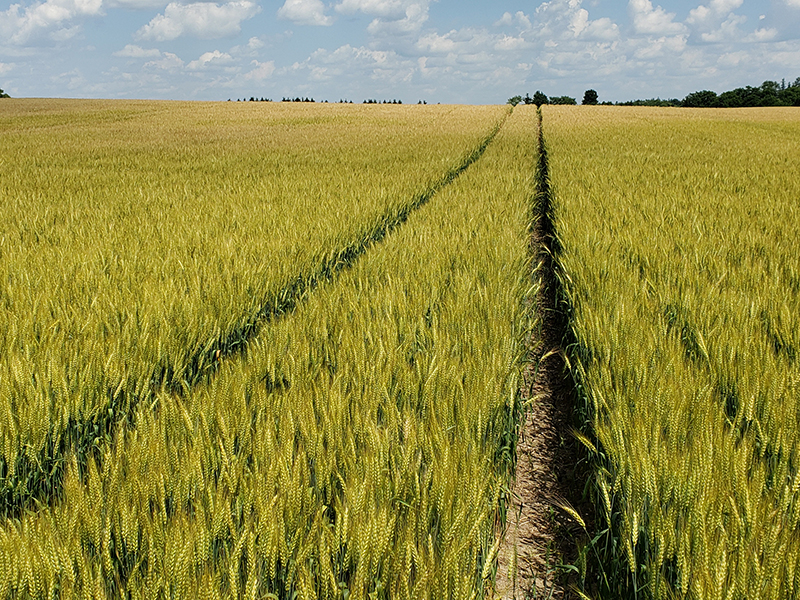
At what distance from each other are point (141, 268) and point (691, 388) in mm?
2927

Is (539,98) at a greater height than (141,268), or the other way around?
(539,98)

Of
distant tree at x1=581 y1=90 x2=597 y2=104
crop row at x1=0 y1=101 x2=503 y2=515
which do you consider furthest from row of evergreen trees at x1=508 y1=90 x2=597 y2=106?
crop row at x1=0 y1=101 x2=503 y2=515

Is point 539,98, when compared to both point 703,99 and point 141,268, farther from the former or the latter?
point 141,268

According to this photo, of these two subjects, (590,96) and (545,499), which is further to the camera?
(590,96)

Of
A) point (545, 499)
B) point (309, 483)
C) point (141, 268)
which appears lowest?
point (545, 499)

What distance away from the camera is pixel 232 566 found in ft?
3.29

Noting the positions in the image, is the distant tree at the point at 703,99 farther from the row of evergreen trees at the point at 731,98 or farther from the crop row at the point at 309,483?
the crop row at the point at 309,483

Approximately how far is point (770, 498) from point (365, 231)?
13.5 ft

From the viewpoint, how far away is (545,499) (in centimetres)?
200

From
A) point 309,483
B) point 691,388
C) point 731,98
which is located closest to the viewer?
point 309,483

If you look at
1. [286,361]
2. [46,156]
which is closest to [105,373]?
[286,361]

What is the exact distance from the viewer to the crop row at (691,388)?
1.13m

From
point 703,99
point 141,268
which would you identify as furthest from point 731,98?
point 141,268

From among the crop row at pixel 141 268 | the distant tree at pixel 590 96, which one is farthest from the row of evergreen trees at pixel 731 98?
the crop row at pixel 141 268
